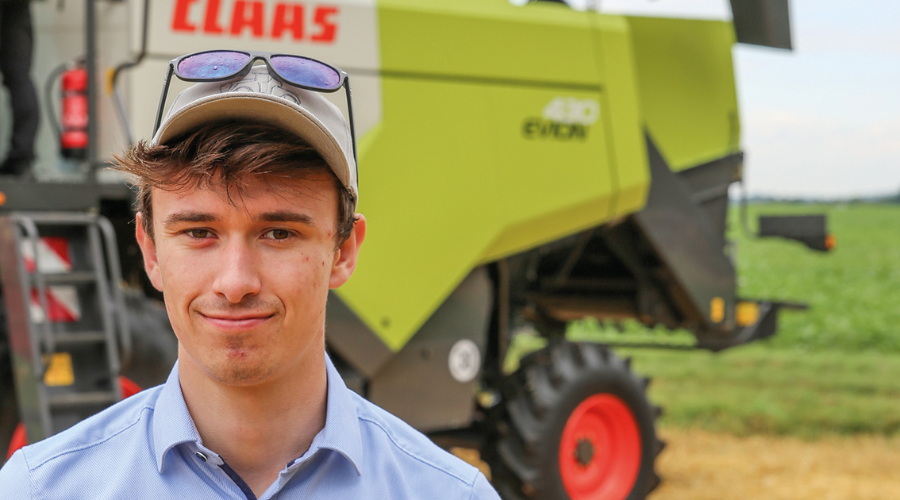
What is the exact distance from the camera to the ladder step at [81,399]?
3459 mm

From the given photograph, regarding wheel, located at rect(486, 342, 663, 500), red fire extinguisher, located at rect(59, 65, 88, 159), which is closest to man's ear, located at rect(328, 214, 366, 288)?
red fire extinguisher, located at rect(59, 65, 88, 159)

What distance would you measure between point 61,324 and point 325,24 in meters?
1.66

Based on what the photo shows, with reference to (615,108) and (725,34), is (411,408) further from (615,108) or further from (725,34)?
(725,34)

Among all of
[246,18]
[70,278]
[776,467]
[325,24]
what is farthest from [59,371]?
[776,467]

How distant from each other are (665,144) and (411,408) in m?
2.26

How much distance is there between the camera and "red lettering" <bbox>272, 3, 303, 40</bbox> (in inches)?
157

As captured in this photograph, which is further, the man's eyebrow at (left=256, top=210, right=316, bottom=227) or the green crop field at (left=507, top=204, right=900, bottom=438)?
the green crop field at (left=507, top=204, right=900, bottom=438)

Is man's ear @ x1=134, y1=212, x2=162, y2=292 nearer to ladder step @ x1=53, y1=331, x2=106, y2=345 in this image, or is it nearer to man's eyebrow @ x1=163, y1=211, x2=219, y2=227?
man's eyebrow @ x1=163, y1=211, x2=219, y2=227

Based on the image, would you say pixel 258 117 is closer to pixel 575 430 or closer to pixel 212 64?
pixel 212 64

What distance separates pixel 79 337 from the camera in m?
3.58

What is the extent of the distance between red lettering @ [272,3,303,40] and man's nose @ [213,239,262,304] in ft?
9.54

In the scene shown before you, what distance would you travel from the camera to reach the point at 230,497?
4.04ft

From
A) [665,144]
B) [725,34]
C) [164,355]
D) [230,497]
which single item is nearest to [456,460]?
[230,497]

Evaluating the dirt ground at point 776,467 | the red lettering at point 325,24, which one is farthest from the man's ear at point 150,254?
the dirt ground at point 776,467
